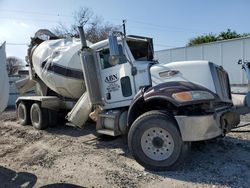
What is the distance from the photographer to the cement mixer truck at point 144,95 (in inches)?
253

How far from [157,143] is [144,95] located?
38.2 inches

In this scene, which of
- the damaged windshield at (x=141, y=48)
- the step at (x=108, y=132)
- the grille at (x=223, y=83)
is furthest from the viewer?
the damaged windshield at (x=141, y=48)

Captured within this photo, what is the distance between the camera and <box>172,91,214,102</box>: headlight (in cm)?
635

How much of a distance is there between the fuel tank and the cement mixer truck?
3 cm

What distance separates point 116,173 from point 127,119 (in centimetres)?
136

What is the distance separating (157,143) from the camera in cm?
663

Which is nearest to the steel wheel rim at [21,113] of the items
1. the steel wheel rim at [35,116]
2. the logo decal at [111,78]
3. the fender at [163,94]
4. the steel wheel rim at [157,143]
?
the steel wheel rim at [35,116]

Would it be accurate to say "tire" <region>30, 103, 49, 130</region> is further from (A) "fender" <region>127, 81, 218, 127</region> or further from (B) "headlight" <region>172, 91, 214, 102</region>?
(B) "headlight" <region>172, 91, 214, 102</region>

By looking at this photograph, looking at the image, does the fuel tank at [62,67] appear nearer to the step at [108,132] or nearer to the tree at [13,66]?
the step at [108,132]

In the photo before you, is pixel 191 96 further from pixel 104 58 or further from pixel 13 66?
pixel 13 66

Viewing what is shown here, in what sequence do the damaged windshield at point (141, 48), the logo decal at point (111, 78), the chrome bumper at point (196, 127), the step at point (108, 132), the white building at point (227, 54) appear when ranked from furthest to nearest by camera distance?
1. the white building at point (227, 54)
2. the damaged windshield at point (141, 48)
3. the logo decal at point (111, 78)
4. the step at point (108, 132)
5. the chrome bumper at point (196, 127)

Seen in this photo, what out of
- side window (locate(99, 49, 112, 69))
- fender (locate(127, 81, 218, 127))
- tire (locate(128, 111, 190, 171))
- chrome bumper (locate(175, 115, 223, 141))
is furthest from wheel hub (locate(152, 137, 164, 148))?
side window (locate(99, 49, 112, 69))

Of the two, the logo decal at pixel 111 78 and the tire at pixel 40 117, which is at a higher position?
the logo decal at pixel 111 78

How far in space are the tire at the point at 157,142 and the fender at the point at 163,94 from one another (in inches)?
11.6
